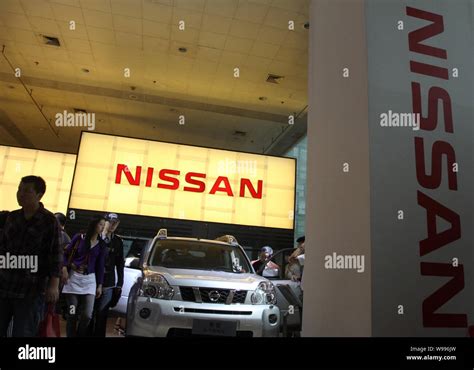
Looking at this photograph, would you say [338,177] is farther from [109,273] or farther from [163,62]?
[163,62]

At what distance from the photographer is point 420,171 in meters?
2.57

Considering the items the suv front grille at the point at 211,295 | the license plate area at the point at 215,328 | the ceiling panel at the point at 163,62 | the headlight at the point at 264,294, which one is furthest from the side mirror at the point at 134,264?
the ceiling panel at the point at 163,62

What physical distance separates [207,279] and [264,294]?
596 mm

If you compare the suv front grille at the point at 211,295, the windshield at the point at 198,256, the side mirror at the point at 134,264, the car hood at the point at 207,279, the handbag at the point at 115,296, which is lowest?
the handbag at the point at 115,296

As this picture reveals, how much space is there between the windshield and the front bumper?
0.57m

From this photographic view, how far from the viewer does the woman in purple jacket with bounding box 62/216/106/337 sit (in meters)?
3.38

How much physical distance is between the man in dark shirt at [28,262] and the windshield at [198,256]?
134 centimetres

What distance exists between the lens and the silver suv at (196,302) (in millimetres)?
3209

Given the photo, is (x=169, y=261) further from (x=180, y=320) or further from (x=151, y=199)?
(x=151, y=199)

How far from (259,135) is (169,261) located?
638 centimetres

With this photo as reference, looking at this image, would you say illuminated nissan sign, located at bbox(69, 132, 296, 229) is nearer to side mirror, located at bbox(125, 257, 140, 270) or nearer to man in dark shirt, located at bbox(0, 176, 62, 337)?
side mirror, located at bbox(125, 257, 140, 270)

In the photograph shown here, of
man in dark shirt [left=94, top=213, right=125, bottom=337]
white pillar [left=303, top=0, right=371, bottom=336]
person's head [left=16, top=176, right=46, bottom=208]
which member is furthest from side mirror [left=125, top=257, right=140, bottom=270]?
white pillar [left=303, top=0, right=371, bottom=336]

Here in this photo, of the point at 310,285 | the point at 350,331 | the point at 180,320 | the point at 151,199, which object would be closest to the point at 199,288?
the point at 180,320

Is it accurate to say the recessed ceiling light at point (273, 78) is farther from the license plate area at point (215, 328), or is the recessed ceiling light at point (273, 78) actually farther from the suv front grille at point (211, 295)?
the license plate area at point (215, 328)
